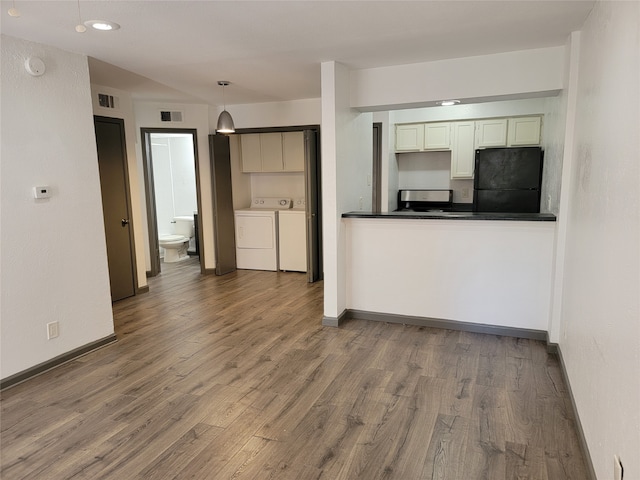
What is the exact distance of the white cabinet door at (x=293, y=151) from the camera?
580cm

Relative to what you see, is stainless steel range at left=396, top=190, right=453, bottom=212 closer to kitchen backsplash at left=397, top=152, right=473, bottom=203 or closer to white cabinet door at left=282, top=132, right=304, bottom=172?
kitchen backsplash at left=397, top=152, right=473, bottom=203

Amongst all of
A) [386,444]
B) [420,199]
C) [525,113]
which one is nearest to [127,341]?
[386,444]

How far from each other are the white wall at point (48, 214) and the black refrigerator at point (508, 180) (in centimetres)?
415

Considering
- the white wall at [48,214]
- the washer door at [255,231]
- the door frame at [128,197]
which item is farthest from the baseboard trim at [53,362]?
the washer door at [255,231]

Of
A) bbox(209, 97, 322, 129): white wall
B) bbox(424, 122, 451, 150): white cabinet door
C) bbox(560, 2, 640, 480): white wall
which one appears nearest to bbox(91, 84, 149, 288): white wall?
bbox(209, 97, 322, 129): white wall

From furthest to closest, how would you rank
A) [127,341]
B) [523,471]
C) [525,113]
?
[525,113] → [127,341] → [523,471]

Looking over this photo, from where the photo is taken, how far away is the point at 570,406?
244 centimetres

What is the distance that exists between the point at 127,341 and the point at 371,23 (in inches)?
124

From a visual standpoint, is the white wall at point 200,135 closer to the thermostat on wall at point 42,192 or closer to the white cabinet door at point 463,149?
the thermostat on wall at point 42,192

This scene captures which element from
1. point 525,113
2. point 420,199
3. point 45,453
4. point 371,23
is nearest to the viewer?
point 45,453

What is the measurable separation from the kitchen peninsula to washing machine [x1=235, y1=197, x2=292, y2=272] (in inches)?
87.1

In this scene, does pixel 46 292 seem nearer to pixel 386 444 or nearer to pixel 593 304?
pixel 386 444

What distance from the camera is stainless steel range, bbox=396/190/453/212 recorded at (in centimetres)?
609

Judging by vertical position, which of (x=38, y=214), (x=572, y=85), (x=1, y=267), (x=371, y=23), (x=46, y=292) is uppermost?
(x=371, y=23)
